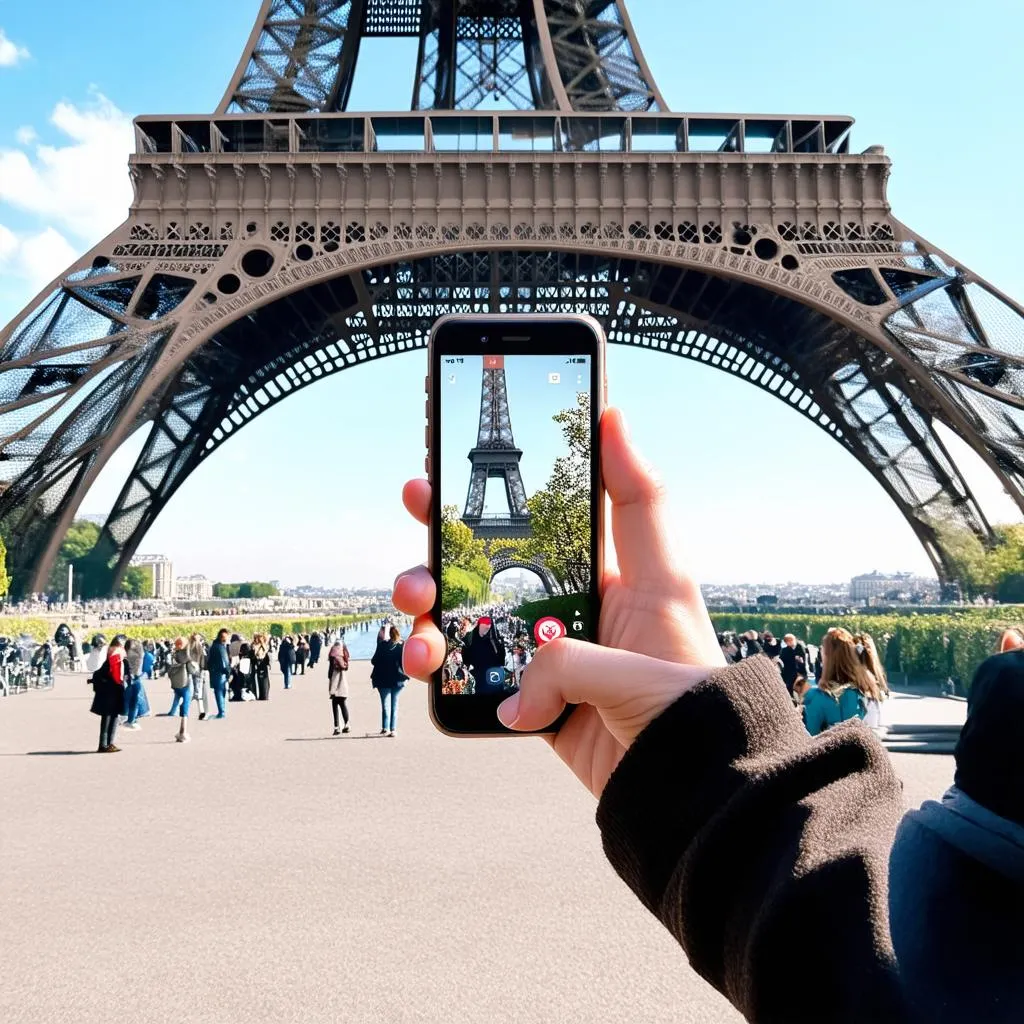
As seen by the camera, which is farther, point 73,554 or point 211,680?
point 73,554

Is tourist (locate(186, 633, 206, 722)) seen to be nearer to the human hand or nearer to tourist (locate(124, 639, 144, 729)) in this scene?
tourist (locate(124, 639, 144, 729))

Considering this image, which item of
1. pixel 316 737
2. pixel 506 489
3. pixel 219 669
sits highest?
pixel 506 489

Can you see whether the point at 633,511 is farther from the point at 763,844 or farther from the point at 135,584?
the point at 135,584

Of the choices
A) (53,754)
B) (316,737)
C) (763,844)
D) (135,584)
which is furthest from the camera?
(135,584)

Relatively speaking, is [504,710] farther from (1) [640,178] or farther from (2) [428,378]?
(1) [640,178]

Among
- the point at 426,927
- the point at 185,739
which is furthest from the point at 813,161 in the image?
the point at 426,927

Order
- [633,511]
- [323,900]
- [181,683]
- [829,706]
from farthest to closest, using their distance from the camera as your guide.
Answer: [181,683]
[829,706]
[323,900]
[633,511]

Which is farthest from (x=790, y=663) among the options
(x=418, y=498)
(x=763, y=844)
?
(x=763, y=844)
